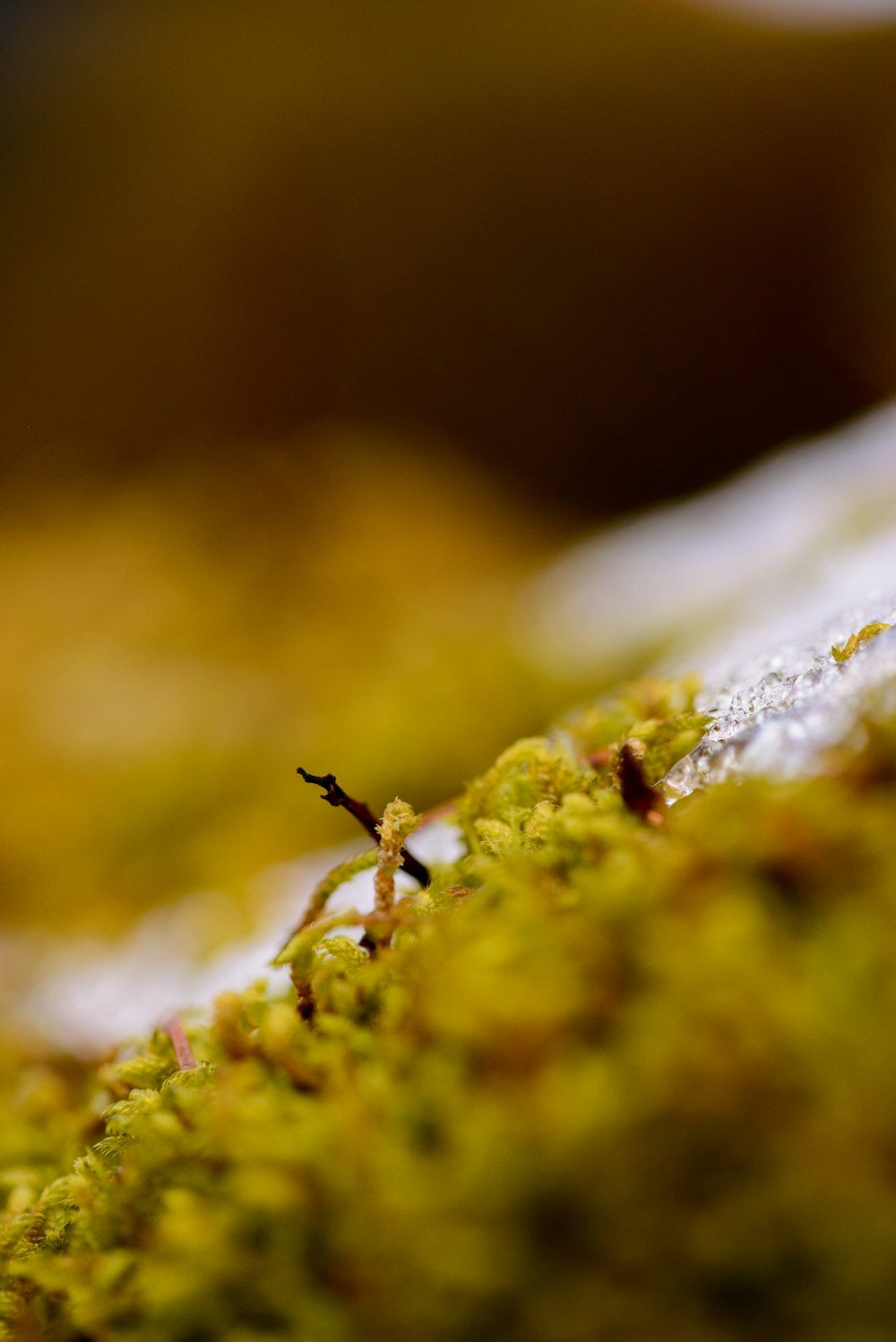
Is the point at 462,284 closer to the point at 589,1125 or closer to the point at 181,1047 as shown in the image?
the point at 181,1047

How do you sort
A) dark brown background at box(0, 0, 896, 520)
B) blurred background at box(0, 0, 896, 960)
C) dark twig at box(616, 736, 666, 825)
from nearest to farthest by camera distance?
1. dark twig at box(616, 736, 666, 825)
2. blurred background at box(0, 0, 896, 960)
3. dark brown background at box(0, 0, 896, 520)

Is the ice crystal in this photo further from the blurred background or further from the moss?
the blurred background

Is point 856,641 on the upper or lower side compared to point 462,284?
lower

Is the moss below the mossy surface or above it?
above

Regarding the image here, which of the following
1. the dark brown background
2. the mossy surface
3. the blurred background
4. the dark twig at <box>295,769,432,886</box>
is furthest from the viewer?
the dark brown background

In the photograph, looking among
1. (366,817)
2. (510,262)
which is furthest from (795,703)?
(510,262)

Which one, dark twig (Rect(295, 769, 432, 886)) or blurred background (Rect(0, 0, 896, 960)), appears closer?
dark twig (Rect(295, 769, 432, 886))

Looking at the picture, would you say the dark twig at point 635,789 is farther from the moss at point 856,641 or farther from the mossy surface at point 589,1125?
the moss at point 856,641

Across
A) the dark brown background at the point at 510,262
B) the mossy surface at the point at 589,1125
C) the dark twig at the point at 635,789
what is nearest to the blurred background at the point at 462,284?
the dark brown background at the point at 510,262

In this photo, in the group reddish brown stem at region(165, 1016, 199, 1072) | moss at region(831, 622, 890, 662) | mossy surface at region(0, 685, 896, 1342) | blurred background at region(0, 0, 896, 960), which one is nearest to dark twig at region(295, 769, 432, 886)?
mossy surface at region(0, 685, 896, 1342)
